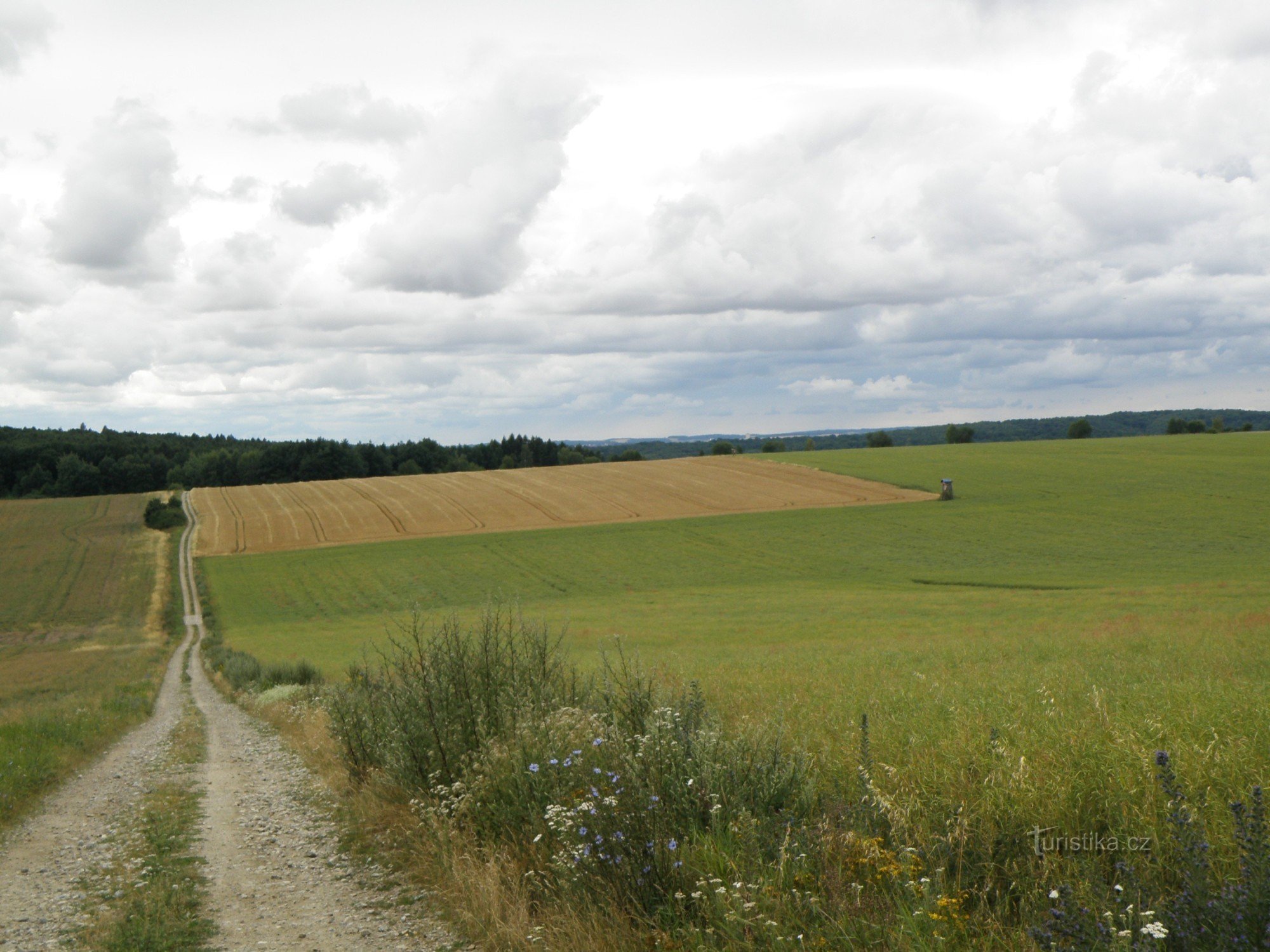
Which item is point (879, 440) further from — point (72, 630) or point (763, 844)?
point (763, 844)

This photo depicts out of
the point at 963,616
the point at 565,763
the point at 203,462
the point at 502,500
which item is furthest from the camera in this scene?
the point at 203,462

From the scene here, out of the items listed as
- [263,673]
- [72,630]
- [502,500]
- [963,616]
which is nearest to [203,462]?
[502,500]

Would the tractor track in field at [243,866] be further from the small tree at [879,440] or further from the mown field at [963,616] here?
the small tree at [879,440]

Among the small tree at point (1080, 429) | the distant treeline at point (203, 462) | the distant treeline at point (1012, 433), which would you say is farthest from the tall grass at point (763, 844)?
the small tree at point (1080, 429)

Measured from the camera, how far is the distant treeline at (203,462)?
12675 cm

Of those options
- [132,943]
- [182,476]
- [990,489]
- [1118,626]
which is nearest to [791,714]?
[132,943]

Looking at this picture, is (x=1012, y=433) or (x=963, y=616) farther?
(x=1012, y=433)

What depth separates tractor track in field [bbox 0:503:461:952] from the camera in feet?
20.2

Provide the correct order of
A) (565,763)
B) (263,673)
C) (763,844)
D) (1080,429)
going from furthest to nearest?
(1080,429) → (263,673) → (565,763) → (763,844)

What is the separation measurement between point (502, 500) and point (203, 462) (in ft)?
255

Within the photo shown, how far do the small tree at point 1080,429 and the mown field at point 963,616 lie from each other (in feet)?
204

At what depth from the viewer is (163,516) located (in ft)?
259

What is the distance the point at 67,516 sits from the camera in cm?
8412

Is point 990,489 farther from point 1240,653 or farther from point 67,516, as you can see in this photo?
point 67,516
